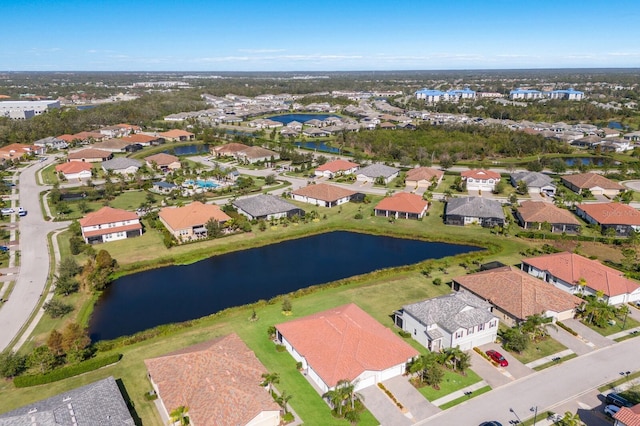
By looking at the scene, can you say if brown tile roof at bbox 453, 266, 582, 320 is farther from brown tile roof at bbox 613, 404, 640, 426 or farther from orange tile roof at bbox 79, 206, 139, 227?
orange tile roof at bbox 79, 206, 139, 227

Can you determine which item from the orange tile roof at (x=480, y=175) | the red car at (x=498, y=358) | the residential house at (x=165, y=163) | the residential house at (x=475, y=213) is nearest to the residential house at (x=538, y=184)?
the orange tile roof at (x=480, y=175)

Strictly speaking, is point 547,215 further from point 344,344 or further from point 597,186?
point 344,344

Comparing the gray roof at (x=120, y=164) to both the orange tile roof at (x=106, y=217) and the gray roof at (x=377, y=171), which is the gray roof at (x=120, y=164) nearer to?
the orange tile roof at (x=106, y=217)

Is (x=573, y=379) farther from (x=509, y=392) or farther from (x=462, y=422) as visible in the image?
(x=462, y=422)

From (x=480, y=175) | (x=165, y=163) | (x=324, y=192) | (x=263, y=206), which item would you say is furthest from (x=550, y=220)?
(x=165, y=163)

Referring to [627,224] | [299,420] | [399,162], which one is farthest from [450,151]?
[299,420]

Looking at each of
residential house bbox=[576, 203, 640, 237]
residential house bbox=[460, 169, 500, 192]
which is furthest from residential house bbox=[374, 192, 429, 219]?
residential house bbox=[576, 203, 640, 237]
